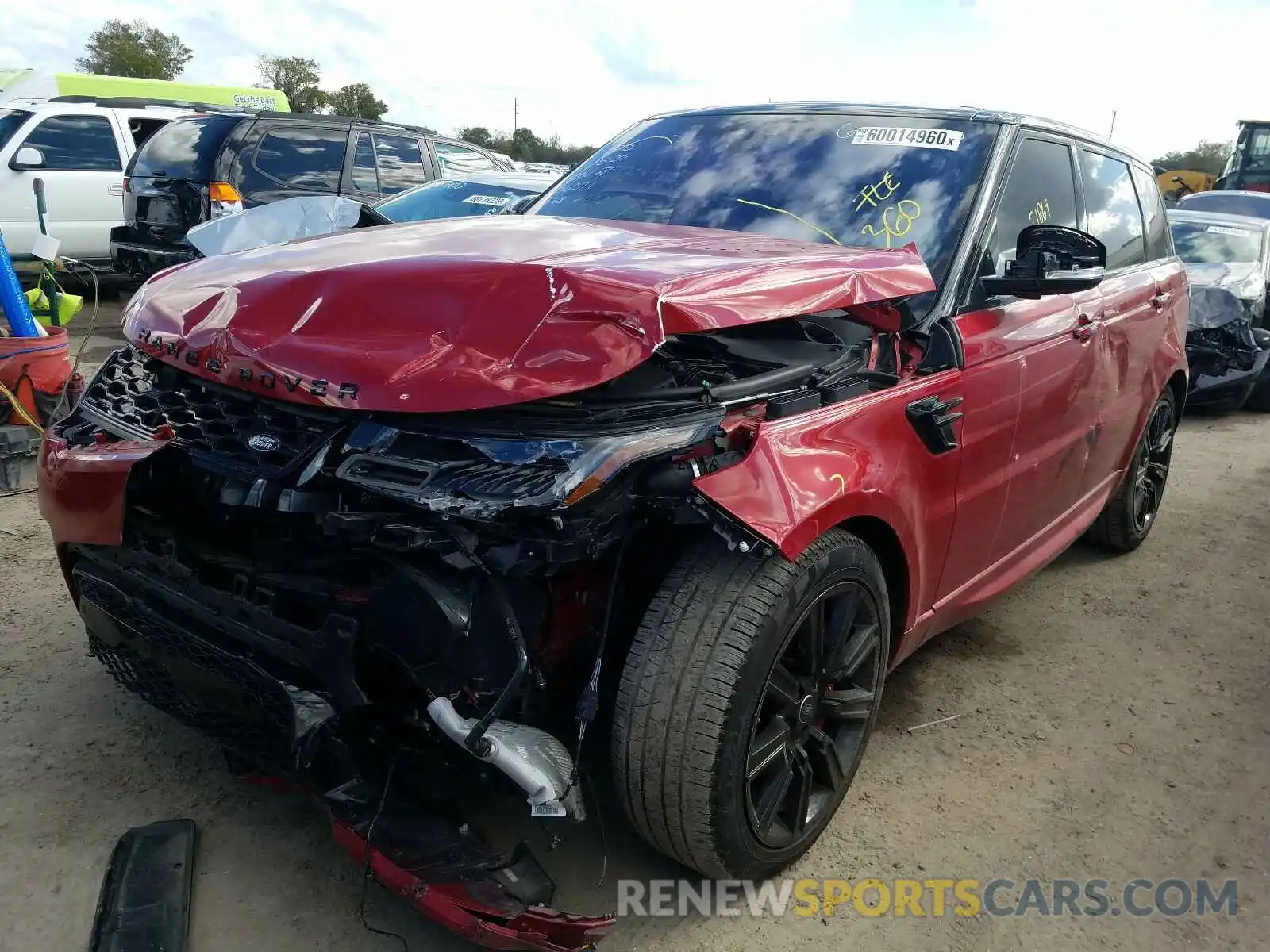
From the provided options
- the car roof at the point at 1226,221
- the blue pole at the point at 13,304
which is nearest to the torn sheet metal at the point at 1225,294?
the car roof at the point at 1226,221

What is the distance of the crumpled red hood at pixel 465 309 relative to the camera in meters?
1.94

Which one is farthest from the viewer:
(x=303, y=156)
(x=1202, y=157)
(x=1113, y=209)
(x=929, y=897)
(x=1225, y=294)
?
(x=1202, y=157)

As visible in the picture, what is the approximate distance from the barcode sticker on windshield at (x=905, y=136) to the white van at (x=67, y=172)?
9.70 metres

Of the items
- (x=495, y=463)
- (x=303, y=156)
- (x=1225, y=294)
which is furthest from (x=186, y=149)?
(x=1225, y=294)

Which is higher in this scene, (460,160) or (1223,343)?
(460,160)

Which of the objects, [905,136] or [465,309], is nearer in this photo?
[465,309]

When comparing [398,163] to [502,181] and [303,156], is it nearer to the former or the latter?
[303,156]

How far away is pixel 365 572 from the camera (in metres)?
2.04

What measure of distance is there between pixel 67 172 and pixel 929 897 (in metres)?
11.4

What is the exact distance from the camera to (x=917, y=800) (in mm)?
2719

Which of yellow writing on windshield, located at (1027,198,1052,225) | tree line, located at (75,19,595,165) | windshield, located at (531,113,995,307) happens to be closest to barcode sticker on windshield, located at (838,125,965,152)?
windshield, located at (531,113,995,307)

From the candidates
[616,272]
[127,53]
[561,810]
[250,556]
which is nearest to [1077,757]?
[561,810]

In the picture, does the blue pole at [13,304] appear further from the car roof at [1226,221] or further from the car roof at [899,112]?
the car roof at [1226,221]

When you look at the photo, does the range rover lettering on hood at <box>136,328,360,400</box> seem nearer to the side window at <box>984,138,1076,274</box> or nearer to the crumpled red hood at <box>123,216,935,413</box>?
the crumpled red hood at <box>123,216,935,413</box>
